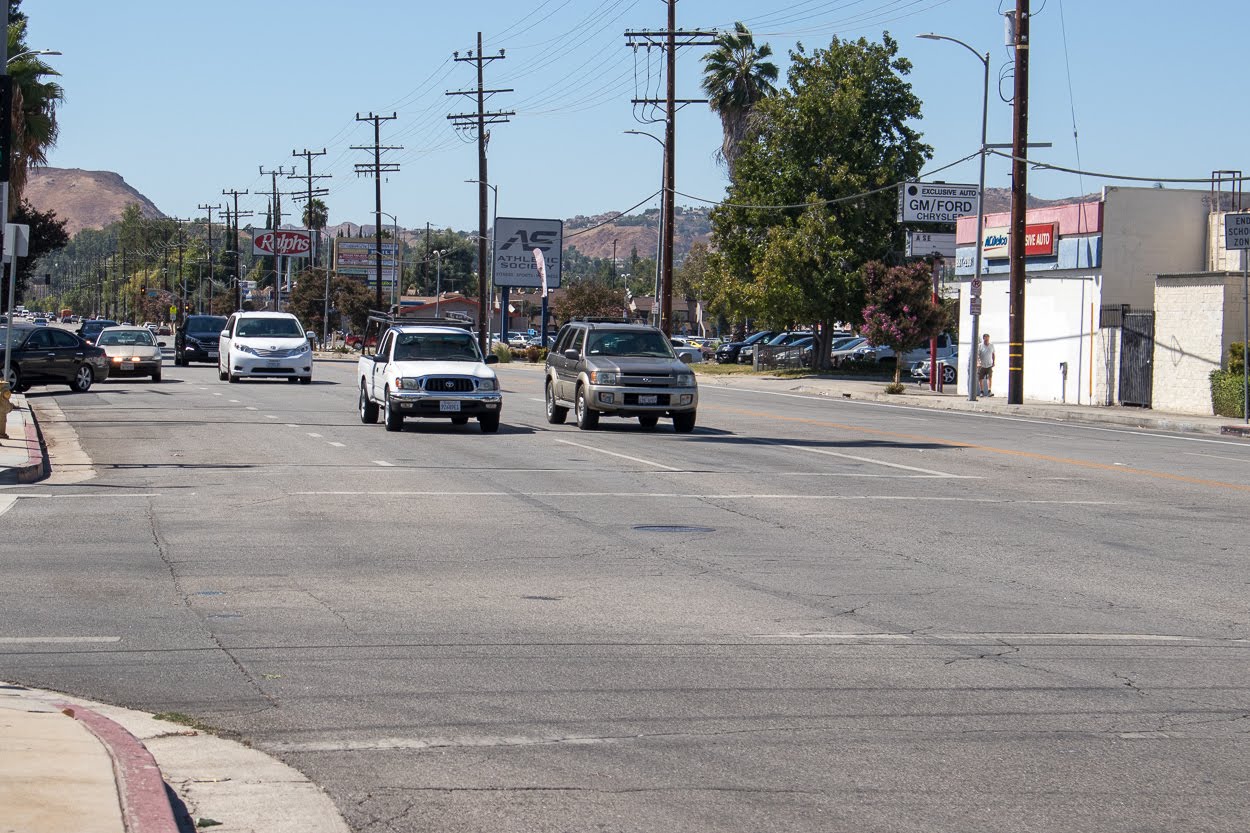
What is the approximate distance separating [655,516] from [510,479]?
346 centimetres

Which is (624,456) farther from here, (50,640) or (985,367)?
(985,367)

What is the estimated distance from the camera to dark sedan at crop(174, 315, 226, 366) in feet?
183

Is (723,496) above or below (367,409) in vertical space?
below

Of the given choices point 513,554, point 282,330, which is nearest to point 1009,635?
point 513,554

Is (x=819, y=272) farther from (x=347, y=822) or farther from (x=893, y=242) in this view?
(x=347, y=822)

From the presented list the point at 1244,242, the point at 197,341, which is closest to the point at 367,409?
the point at 1244,242

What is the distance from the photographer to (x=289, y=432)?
24.3 metres

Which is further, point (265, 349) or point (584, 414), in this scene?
point (265, 349)

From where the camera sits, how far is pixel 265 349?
134 ft

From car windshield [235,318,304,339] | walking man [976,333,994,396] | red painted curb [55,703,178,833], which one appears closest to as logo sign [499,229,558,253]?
car windshield [235,318,304,339]

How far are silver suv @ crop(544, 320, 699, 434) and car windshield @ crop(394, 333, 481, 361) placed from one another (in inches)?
73.9

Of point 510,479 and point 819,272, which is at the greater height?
point 819,272

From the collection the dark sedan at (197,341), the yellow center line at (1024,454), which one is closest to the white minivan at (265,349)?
the dark sedan at (197,341)

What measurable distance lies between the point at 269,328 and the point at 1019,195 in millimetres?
20942
